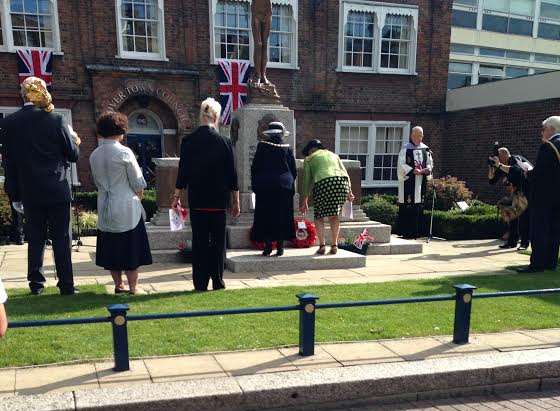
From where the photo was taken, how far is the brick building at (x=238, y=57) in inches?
571

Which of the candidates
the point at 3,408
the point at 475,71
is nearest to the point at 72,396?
the point at 3,408

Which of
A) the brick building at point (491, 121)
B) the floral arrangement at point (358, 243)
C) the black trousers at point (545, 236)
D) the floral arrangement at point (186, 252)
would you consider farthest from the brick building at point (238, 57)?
the black trousers at point (545, 236)

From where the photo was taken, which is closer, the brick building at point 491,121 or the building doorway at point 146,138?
the brick building at point 491,121

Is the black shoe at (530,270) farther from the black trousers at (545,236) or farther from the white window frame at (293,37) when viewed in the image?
the white window frame at (293,37)

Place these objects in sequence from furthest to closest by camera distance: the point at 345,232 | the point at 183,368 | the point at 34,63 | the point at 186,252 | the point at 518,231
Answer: the point at 34,63, the point at 518,231, the point at 345,232, the point at 186,252, the point at 183,368

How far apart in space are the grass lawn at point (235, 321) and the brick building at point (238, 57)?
1088cm

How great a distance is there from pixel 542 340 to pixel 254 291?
2859mm

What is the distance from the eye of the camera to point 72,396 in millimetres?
2939

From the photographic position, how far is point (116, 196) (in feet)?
16.1

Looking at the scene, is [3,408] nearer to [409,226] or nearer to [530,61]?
[409,226]

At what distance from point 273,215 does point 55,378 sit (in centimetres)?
384

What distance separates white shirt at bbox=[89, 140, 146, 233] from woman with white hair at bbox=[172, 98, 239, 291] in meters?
0.61

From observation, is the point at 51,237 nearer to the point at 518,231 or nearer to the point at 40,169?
the point at 40,169

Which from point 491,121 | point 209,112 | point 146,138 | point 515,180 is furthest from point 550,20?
point 209,112
